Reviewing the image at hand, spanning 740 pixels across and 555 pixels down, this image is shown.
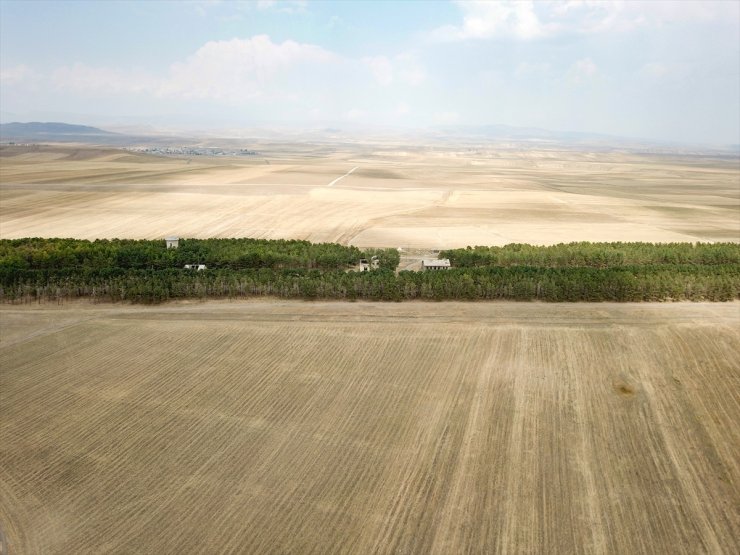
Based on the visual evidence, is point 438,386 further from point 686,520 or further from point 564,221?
point 564,221

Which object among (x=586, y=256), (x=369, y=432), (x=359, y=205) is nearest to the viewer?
(x=369, y=432)

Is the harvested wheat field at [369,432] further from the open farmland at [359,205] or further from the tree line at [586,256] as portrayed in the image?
the open farmland at [359,205]

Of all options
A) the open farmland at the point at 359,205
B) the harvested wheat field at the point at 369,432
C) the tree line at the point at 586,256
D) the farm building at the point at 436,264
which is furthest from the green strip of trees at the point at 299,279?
the open farmland at the point at 359,205

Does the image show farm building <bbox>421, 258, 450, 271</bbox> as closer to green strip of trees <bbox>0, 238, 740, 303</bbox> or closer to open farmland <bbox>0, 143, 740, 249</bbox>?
green strip of trees <bbox>0, 238, 740, 303</bbox>

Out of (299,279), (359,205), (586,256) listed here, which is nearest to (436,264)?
(299,279)

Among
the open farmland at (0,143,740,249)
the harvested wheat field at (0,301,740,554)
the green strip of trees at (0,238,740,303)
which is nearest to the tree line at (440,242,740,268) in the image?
the green strip of trees at (0,238,740,303)

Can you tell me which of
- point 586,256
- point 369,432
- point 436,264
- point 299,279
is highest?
point 586,256

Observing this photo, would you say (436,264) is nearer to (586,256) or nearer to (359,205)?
(586,256)
